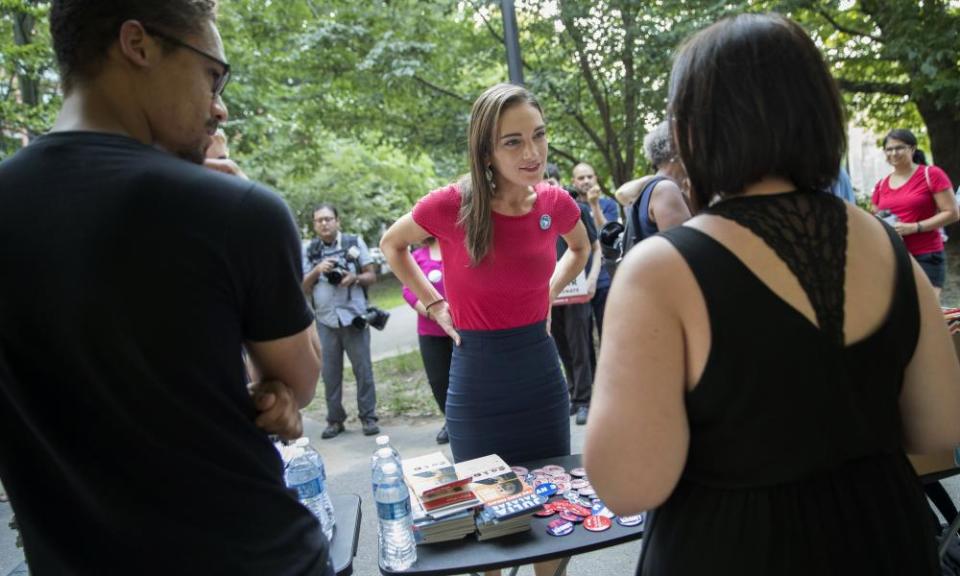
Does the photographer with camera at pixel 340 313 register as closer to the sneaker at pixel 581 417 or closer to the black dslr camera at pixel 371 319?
the black dslr camera at pixel 371 319

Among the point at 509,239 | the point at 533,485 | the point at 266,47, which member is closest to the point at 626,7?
the point at 266,47

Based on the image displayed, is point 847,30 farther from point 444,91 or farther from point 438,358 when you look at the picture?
point 438,358

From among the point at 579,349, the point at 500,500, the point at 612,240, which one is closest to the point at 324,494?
the point at 500,500

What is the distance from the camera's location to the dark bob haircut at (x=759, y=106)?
983 mm

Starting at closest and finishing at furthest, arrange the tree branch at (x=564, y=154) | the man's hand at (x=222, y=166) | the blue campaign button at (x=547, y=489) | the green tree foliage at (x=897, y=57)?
the man's hand at (x=222, y=166), the blue campaign button at (x=547, y=489), the green tree foliage at (x=897, y=57), the tree branch at (x=564, y=154)

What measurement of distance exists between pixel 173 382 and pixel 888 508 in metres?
1.19

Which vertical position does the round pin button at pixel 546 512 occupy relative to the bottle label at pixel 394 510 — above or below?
below

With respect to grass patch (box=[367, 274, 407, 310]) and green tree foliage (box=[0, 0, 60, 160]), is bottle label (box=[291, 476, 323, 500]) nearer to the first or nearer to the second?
green tree foliage (box=[0, 0, 60, 160])

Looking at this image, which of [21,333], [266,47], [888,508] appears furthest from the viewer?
[266,47]

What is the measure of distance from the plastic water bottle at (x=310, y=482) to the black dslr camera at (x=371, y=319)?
3268mm

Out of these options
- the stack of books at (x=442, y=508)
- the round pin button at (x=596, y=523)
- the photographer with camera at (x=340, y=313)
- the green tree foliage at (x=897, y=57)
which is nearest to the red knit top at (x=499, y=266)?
the stack of books at (x=442, y=508)

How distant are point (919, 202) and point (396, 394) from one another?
192 inches

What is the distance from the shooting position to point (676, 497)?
3.50 feet

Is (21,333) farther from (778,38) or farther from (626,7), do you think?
(626,7)
